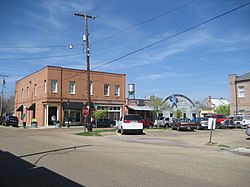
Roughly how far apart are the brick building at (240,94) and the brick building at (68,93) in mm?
18618

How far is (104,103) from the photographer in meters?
48.5

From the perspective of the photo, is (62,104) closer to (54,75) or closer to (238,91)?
(54,75)

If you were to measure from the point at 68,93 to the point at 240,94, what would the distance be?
28.3m

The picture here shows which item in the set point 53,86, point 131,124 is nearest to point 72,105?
point 53,86

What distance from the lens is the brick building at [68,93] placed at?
44.0 m

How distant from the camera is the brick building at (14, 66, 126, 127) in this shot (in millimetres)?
44031

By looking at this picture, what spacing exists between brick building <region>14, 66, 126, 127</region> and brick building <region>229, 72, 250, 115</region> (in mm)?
18618

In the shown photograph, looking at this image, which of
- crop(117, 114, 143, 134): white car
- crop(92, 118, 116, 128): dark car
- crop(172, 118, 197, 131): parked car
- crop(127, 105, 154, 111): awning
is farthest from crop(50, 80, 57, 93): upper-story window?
crop(117, 114, 143, 134): white car

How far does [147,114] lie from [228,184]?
4573 centimetres

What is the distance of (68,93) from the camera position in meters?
45.3

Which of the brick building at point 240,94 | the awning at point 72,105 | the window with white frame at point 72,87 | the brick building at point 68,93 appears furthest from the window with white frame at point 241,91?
the window with white frame at point 72,87

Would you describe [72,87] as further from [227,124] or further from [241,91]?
[241,91]

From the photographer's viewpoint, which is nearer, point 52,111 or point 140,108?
point 52,111

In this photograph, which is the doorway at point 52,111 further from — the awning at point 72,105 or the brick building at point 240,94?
the brick building at point 240,94
